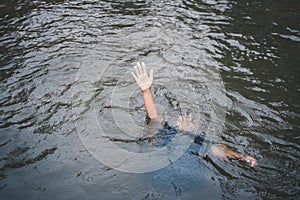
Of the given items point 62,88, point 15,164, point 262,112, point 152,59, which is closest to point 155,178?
point 15,164

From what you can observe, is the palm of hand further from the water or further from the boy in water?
the water

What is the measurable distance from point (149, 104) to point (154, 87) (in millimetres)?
1004

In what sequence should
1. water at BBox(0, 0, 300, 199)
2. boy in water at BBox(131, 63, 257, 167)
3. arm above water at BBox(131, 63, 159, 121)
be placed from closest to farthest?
water at BBox(0, 0, 300, 199), boy in water at BBox(131, 63, 257, 167), arm above water at BBox(131, 63, 159, 121)

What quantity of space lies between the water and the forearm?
0.26 metres

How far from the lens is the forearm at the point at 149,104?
4707 mm

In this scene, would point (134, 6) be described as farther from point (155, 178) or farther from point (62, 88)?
point (155, 178)

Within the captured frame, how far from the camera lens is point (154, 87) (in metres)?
5.70

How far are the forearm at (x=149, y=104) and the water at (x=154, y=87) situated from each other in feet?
0.84

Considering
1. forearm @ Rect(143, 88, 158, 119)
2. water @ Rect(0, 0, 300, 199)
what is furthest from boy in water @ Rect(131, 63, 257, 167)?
water @ Rect(0, 0, 300, 199)

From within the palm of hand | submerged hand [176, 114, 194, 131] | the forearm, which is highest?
the palm of hand

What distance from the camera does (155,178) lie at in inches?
156

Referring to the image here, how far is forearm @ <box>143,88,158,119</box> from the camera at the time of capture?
15.4ft

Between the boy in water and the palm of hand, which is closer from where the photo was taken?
the boy in water

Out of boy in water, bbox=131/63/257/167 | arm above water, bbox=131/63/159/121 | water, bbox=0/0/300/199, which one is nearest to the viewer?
water, bbox=0/0/300/199
